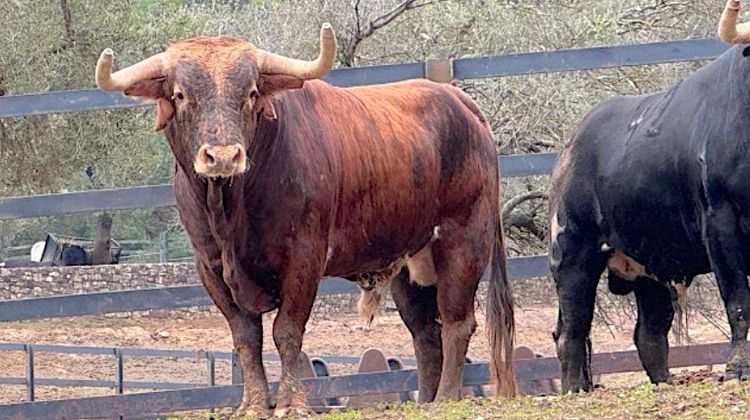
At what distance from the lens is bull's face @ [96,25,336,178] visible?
709 centimetres

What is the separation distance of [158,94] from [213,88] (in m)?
0.42

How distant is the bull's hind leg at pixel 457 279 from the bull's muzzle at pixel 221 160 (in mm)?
2326

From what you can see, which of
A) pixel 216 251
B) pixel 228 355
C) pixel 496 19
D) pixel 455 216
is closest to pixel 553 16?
pixel 496 19

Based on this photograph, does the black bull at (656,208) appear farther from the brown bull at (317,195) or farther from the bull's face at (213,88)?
the bull's face at (213,88)

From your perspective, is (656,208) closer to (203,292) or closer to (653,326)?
(653,326)

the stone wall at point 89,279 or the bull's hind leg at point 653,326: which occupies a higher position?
the bull's hind leg at point 653,326

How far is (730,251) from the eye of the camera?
7.86m

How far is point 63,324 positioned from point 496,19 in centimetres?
946

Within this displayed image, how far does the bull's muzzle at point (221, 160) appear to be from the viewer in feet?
22.9

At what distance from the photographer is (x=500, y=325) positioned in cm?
944

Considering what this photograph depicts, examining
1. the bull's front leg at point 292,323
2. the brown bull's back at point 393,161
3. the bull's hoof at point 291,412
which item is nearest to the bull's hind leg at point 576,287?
the brown bull's back at point 393,161

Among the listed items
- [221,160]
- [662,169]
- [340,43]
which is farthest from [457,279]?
[340,43]

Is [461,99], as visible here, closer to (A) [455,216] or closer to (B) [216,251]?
(A) [455,216]

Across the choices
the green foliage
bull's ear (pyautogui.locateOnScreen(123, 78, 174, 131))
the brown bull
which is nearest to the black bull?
the brown bull
